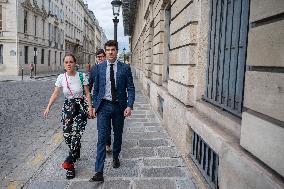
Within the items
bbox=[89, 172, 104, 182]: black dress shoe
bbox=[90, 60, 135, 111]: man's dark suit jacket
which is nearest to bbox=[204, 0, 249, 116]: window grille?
bbox=[90, 60, 135, 111]: man's dark suit jacket

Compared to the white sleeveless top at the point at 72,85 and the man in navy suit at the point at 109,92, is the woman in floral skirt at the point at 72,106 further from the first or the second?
the man in navy suit at the point at 109,92

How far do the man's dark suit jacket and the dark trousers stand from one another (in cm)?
9

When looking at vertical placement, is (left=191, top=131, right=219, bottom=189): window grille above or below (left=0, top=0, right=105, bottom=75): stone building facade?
below

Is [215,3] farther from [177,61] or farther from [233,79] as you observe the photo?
[177,61]

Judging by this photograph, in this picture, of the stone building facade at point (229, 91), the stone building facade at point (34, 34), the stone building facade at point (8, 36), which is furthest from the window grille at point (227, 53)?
the stone building facade at point (8, 36)

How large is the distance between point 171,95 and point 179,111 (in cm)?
115

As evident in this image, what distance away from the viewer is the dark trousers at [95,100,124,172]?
4009 millimetres

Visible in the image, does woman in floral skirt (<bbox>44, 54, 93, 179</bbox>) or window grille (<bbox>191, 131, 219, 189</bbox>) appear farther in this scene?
woman in floral skirt (<bbox>44, 54, 93, 179</bbox>)

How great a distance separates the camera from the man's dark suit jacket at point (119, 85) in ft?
13.8

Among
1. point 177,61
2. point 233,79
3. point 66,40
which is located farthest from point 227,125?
point 66,40

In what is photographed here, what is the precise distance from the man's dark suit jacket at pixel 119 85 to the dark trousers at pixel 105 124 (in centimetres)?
9

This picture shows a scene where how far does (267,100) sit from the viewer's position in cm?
214

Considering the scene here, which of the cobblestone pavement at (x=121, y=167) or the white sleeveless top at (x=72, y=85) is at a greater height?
the white sleeveless top at (x=72, y=85)

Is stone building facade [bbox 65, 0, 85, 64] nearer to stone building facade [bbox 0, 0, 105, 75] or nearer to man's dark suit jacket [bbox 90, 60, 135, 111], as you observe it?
stone building facade [bbox 0, 0, 105, 75]
